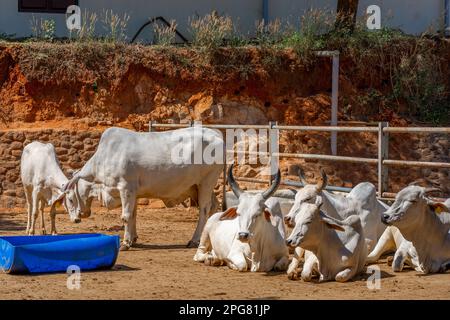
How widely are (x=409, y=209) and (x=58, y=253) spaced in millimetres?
3633

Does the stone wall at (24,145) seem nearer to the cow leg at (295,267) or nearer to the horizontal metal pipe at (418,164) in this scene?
the horizontal metal pipe at (418,164)

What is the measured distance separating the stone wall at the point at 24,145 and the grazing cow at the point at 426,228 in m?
9.16

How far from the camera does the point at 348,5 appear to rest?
20078mm

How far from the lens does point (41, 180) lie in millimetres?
13906

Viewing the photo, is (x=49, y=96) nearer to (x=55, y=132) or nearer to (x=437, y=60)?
(x=55, y=132)

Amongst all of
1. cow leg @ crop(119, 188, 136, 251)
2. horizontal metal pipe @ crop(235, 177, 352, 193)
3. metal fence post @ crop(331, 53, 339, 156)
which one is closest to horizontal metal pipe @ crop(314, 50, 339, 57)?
metal fence post @ crop(331, 53, 339, 156)

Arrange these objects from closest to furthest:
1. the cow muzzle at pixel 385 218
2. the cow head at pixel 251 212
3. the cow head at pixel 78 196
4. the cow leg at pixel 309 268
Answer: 1. the cow leg at pixel 309 268
2. the cow muzzle at pixel 385 218
3. the cow head at pixel 251 212
4. the cow head at pixel 78 196

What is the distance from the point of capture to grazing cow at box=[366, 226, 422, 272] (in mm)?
10062

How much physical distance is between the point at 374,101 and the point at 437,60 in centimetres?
173

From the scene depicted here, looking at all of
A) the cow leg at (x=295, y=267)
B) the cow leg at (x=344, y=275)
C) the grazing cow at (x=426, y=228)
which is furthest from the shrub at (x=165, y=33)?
the cow leg at (x=344, y=275)

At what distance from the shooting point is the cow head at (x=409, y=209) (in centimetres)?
972

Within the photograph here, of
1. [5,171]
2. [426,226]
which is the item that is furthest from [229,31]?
[426,226]

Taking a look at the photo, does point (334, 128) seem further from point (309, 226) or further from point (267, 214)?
point (309, 226)

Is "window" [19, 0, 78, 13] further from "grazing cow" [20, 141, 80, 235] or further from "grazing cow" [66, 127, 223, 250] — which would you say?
"grazing cow" [66, 127, 223, 250]
